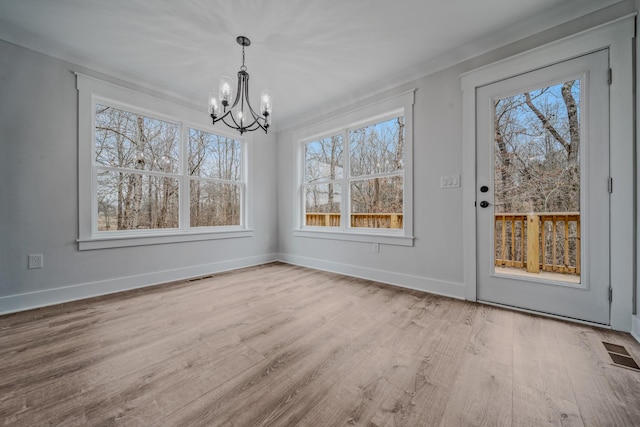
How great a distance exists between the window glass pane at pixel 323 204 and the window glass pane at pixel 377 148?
1.51 ft

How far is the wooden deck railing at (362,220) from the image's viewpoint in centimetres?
321

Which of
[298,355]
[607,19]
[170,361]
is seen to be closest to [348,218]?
[298,355]

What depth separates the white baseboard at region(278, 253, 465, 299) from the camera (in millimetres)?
2580

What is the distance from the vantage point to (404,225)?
2951 mm

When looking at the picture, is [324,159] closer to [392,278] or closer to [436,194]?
[436,194]

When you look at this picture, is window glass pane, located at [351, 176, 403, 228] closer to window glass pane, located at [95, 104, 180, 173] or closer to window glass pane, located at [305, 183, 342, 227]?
window glass pane, located at [305, 183, 342, 227]

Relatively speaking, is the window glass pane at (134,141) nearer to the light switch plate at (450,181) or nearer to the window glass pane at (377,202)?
the window glass pane at (377,202)

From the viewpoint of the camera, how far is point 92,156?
2.72 metres

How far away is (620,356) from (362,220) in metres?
2.46

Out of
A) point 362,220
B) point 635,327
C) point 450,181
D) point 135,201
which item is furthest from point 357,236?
point 135,201

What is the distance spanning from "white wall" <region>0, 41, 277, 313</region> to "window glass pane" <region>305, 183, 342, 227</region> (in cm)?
241

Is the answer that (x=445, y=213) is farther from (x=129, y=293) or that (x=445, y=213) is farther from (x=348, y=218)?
(x=129, y=293)

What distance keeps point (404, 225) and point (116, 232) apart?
334 cm

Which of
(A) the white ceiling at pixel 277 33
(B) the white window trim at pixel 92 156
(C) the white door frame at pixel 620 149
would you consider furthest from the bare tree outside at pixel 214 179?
(C) the white door frame at pixel 620 149
